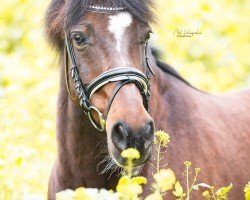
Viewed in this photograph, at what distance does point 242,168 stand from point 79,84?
141cm

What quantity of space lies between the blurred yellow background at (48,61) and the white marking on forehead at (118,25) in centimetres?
92

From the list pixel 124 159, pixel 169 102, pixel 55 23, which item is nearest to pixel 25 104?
pixel 169 102

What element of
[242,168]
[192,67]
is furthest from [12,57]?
[242,168]

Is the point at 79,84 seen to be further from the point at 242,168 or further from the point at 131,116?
the point at 242,168

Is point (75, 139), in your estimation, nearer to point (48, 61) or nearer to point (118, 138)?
point (118, 138)

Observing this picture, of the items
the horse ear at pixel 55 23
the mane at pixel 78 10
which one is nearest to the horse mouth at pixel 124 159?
the mane at pixel 78 10

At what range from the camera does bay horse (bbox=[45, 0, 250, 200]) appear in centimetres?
343

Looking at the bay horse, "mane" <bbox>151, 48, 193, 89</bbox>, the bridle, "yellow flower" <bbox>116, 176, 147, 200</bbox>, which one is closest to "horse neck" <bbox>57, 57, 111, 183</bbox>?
the bay horse

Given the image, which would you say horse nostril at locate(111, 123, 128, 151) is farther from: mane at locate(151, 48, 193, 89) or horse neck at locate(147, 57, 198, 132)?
mane at locate(151, 48, 193, 89)

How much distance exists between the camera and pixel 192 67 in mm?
8609

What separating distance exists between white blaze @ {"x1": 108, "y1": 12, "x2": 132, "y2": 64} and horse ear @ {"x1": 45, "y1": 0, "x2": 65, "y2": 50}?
0.35 meters

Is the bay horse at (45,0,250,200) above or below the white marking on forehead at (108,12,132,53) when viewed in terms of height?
below

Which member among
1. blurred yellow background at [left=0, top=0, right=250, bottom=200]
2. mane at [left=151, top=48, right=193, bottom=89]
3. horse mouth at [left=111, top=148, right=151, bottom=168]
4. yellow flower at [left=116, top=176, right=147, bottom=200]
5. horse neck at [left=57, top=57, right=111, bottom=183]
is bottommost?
blurred yellow background at [left=0, top=0, right=250, bottom=200]

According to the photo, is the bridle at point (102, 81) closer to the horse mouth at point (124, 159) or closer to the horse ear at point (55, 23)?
the horse ear at point (55, 23)
